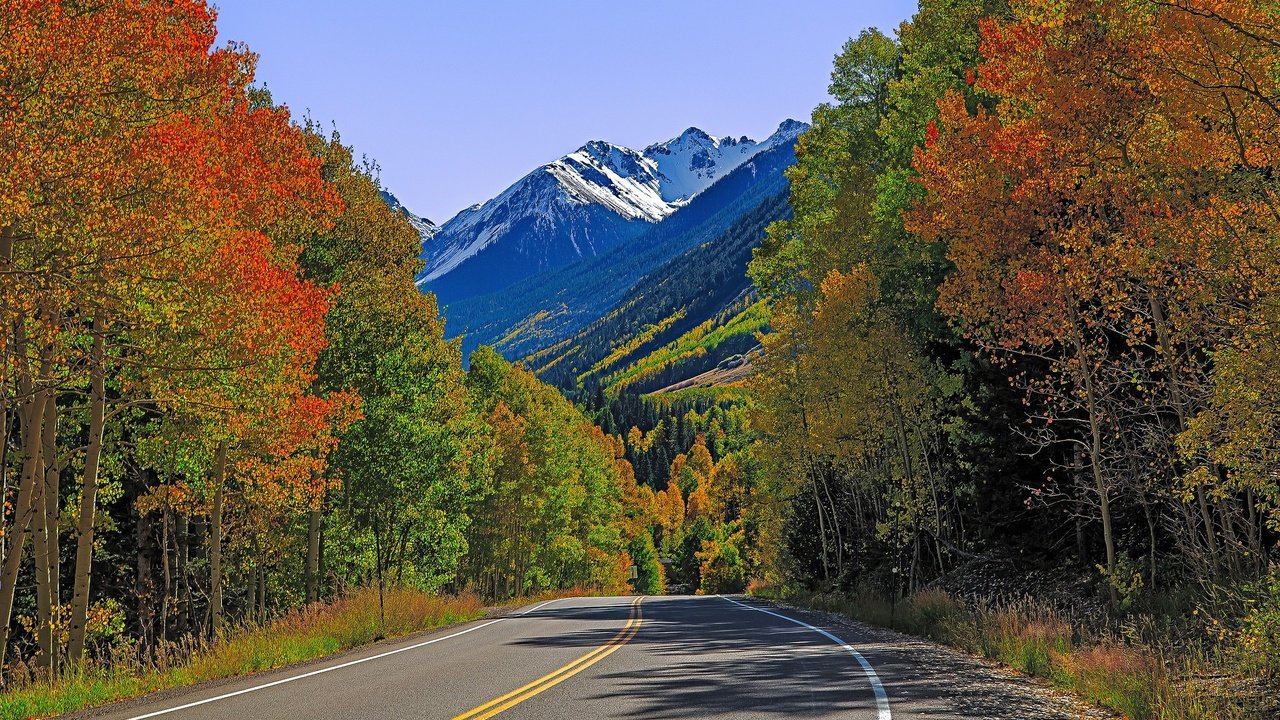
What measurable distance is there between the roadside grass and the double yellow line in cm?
624

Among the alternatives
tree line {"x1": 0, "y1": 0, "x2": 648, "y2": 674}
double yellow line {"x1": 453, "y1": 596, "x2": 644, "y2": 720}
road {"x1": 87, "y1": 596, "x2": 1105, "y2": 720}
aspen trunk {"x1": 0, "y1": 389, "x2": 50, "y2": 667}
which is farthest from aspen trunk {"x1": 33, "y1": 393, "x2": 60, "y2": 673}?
double yellow line {"x1": 453, "y1": 596, "x2": 644, "y2": 720}

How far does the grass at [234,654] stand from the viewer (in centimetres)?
1230

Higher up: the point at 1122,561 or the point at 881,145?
the point at 881,145

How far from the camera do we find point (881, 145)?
1341 inches

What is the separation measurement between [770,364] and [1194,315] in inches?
1016

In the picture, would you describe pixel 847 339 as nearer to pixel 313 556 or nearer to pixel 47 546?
pixel 313 556

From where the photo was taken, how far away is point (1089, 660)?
1194 cm

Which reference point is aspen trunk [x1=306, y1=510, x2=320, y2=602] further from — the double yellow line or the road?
the double yellow line

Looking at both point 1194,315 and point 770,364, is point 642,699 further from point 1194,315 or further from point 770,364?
point 770,364

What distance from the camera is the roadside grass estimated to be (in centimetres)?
910

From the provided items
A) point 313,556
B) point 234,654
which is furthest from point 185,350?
point 313,556

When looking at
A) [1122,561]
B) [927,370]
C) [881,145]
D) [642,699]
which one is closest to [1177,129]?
[1122,561]

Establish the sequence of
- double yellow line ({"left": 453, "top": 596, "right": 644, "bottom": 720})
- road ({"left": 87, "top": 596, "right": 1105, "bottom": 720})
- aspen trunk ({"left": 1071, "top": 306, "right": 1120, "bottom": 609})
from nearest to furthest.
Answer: double yellow line ({"left": 453, "top": 596, "right": 644, "bottom": 720})
road ({"left": 87, "top": 596, "right": 1105, "bottom": 720})
aspen trunk ({"left": 1071, "top": 306, "right": 1120, "bottom": 609})

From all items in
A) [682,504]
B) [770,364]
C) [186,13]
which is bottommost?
[682,504]
